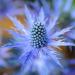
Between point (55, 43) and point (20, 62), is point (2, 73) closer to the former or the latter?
point (20, 62)

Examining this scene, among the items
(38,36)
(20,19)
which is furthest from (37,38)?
(20,19)

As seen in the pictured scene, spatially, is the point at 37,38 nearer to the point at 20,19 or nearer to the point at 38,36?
the point at 38,36

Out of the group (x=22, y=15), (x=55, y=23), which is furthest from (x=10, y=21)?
(x=55, y=23)
